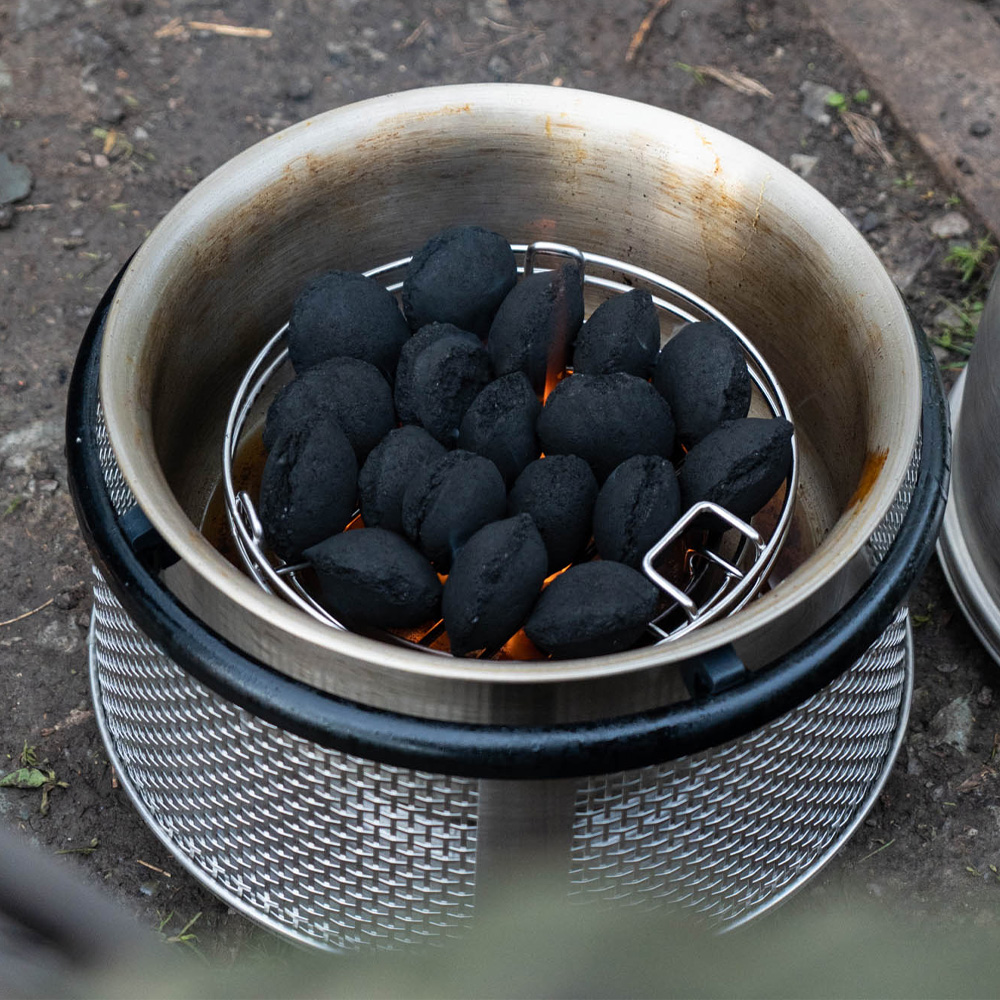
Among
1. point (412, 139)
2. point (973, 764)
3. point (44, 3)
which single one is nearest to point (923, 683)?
point (973, 764)

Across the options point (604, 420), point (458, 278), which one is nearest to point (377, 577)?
point (604, 420)

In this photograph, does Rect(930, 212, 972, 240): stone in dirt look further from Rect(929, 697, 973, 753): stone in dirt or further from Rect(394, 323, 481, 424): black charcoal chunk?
Rect(394, 323, 481, 424): black charcoal chunk

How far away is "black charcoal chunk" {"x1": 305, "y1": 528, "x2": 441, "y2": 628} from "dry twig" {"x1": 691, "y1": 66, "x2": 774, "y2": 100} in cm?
165

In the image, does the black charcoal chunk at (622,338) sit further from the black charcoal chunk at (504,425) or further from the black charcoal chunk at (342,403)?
the black charcoal chunk at (342,403)

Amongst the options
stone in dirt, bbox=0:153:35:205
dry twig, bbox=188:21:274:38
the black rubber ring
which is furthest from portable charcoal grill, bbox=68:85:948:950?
dry twig, bbox=188:21:274:38

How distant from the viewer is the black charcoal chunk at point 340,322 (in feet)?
4.07

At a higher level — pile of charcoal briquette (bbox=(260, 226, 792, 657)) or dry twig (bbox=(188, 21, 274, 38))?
pile of charcoal briquette (bbox=(260, 226, 792, 657))

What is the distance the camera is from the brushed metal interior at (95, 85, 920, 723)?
1030 millimetres

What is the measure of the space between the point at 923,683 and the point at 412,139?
3.60 ft

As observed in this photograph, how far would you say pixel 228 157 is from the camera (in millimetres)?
2096

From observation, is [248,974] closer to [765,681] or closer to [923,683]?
[765,681]

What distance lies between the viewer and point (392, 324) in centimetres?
128

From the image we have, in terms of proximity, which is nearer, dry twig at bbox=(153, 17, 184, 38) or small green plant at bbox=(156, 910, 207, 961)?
small green plant at bbox=(156, 910, 207, 961)

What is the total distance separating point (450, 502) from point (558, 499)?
120mm
